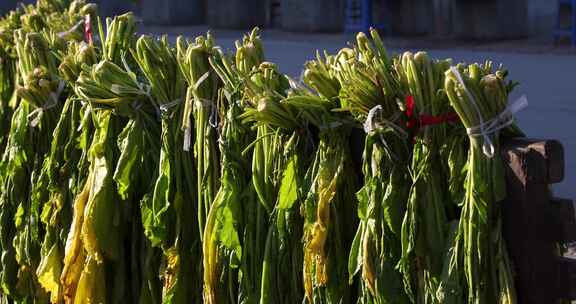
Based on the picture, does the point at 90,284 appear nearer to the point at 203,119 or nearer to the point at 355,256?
the point at 203,119

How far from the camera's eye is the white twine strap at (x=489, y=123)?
245 cm

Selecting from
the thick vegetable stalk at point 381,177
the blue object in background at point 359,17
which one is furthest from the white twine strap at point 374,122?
the blue object in background at point 359,17

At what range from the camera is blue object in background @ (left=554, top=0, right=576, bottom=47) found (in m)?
15.1

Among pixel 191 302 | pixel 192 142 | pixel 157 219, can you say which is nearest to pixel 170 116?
pixel 192 142

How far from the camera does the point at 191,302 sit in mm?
3211

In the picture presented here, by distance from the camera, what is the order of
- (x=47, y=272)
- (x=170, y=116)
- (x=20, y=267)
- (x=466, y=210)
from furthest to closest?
(x=20, y=267) < (x=47, y=272) < (x=170, y=116) < (x=466, y=210)

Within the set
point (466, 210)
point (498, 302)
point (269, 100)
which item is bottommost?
point (498, 302)

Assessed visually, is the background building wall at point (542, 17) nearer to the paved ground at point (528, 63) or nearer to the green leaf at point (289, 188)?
the paved ground at point (528, 63)

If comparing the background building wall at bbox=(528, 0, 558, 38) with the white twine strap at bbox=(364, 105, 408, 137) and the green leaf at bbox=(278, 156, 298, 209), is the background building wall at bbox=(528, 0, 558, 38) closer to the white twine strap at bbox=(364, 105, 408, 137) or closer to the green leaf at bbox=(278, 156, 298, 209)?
the green leaf at bbox=(278, 156, 298, 209)

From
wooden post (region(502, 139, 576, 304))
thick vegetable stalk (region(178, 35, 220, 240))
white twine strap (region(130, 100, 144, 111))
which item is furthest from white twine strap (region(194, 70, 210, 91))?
wooden post (region(502, 139, 576, 304))

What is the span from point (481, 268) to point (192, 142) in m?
0.99

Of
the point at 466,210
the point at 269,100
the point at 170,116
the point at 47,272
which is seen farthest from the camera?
the point at 47,272

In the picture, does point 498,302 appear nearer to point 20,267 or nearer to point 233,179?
point 233,179

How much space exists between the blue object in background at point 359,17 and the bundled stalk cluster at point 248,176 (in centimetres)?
1441
